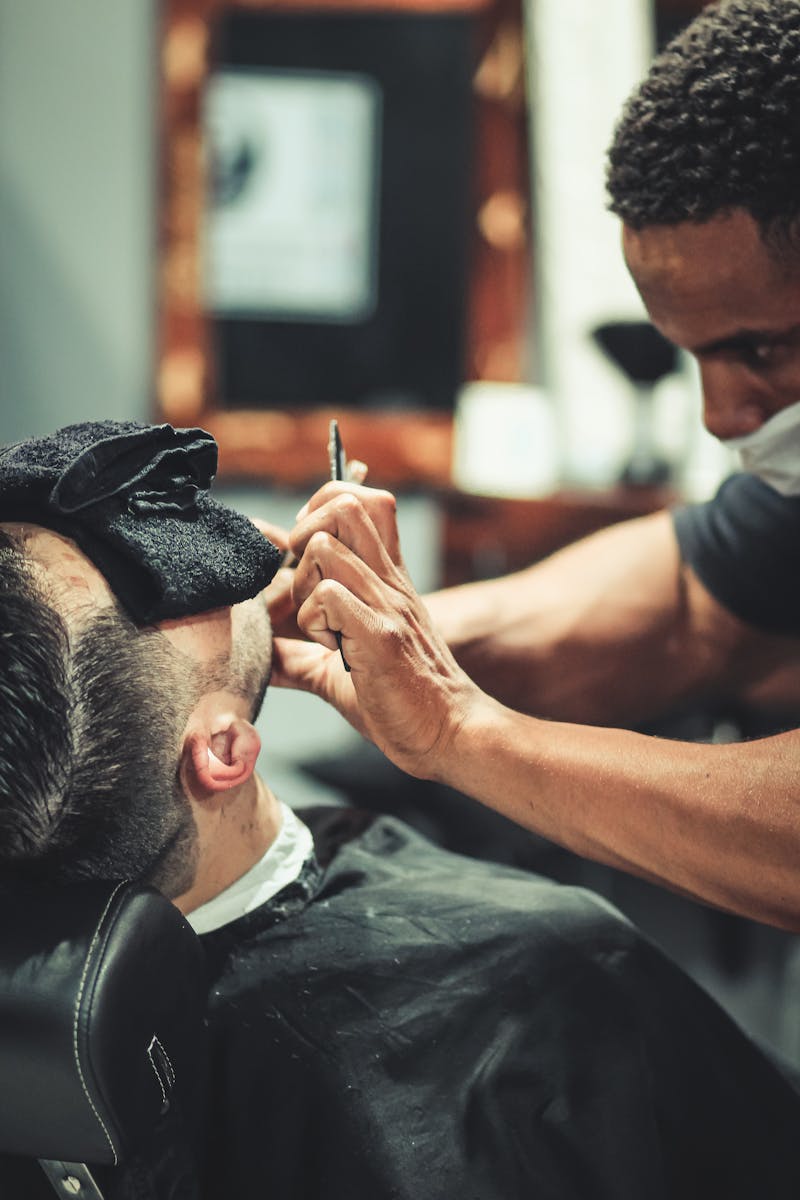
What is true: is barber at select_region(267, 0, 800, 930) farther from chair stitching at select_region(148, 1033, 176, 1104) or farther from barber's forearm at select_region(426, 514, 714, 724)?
chair stitching at select_region(148, 1033, 176, 1104)

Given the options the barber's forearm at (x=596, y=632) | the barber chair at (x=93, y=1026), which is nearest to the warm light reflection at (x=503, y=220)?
the barber's forearm at (x=596, y=632)

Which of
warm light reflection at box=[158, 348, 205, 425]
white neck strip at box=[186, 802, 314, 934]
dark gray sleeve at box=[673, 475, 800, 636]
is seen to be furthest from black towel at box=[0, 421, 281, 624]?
warm light reflection at box=[158, 348, 205, 425]

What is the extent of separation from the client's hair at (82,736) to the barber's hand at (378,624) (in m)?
0.16

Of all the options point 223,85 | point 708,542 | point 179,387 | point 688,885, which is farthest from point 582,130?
point 688,885

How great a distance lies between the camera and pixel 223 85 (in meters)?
3.32

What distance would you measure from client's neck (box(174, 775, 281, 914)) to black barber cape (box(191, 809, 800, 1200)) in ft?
0.18

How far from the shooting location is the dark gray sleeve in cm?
170

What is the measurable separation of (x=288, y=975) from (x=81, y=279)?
2641 millimetres

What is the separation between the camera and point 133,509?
106 centimetres

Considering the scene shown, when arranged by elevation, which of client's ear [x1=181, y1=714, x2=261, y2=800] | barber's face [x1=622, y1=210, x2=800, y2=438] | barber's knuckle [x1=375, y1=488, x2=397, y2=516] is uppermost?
barber's face [x1=622, y1=210, x2=800, y2=438]

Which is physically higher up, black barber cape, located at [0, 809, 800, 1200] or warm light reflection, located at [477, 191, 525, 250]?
warm light reflection, located at [477, 191, 525, 250]

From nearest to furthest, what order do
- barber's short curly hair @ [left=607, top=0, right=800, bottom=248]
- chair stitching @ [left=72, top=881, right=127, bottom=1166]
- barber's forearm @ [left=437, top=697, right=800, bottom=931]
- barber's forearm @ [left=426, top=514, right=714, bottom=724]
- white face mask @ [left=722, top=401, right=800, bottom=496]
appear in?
chair stitching @ [left=72, top=881, right=127, bottom=1166] → barber's forearm @ [left=437, top=697, right=800, bottom=931] → barber's short curly hair @ [left=607, top=0, right=800, bottom=248] → white face mask @ [left=722, top=401, right=800, bottom=496] → barber's forearm @ [left=426, top=514, right=714, bottom=724]

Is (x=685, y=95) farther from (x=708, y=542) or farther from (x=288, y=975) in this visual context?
(x=288, y=975)

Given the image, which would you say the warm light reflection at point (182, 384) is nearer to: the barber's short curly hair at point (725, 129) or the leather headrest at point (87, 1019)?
the barber's short curly hair at point (725, 129)
